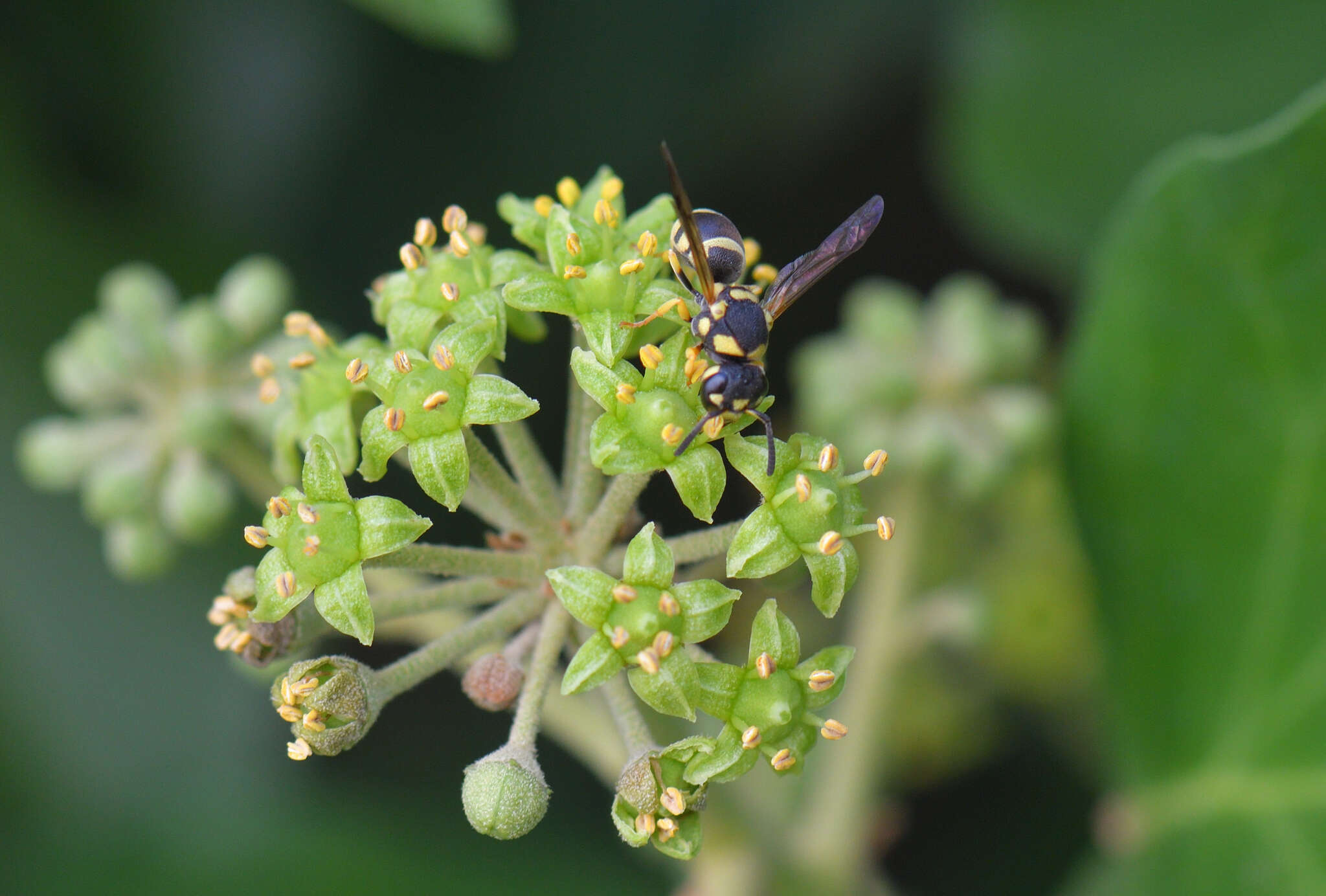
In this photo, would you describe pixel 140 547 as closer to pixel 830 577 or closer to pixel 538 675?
pixel 538 675

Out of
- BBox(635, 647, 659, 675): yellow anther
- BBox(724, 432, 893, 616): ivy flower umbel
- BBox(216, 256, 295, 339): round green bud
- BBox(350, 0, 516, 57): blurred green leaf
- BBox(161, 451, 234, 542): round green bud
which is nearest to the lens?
BBox(635, 647, 659, 675): yellow anther

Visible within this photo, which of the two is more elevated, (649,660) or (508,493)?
(508,493)

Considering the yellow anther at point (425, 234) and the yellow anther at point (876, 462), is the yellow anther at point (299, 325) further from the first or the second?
the yellow anther at point (876, 462)

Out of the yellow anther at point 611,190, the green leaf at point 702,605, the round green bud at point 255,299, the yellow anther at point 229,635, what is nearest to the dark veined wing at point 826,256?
the yellow anther at point 611,190

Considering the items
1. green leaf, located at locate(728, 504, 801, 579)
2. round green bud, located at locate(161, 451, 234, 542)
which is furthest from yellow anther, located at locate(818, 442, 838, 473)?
round green bud, located at locate(161, 451, 234, 542)

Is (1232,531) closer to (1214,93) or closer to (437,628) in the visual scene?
(1214,93)

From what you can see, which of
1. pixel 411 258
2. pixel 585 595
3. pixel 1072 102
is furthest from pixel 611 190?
pixel 1072 102

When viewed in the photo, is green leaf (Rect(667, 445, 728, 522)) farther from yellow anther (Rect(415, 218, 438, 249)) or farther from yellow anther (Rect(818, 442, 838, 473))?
yellow anther (Rect(415, 218, 438, 249))
